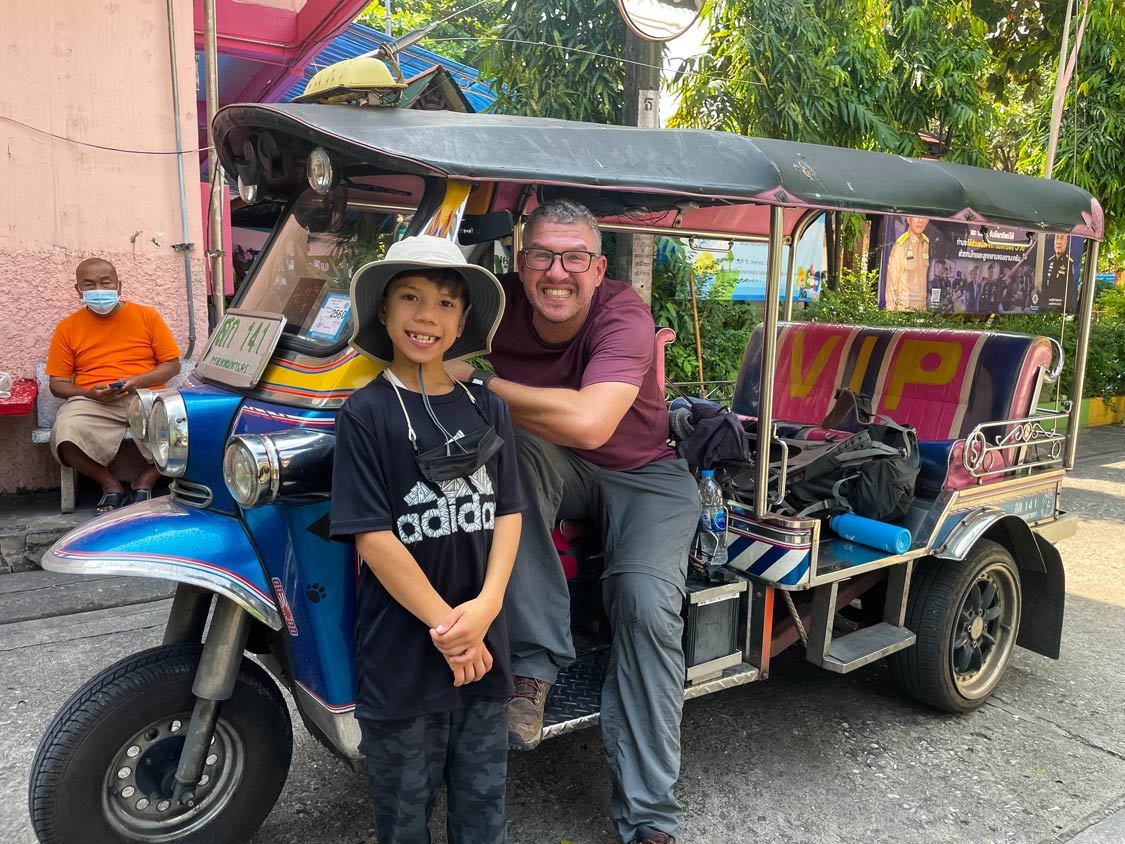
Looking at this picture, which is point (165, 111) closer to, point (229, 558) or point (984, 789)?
point (229, 558)

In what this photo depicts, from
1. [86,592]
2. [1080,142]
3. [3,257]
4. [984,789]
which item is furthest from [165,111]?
→ [1080,142]

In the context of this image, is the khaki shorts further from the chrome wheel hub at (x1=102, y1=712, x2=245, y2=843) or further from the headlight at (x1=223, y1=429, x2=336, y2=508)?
the headlight at (x1=223, y1=429, x2=336, y2=508)

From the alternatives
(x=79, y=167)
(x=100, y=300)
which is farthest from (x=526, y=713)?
(x=79, y=167)

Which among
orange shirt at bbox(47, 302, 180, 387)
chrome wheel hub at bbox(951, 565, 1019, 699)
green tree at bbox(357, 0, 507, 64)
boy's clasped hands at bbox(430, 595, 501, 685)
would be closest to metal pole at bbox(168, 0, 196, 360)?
orange shirt at bbox(47, 302, 180, 387)

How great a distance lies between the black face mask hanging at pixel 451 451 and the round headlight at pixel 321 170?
0.57m

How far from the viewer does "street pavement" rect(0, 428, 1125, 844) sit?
2.80 m

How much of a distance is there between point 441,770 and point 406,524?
0.65m

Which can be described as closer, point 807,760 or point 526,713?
point 526,713

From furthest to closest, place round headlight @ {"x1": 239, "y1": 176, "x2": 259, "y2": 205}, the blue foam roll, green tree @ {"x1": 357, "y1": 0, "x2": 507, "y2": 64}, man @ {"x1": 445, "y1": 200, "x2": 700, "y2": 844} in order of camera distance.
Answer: green tree @ {"x1": 357, "y1": 0, "x2": 507, "y2": 64} < the blue foam roll < round headlight @ {"x1": 239, "y1": 176, "x2": 259, "y2": 205} < man @ {"x1": 445, "y1": 200, "x2": 700, "y2": 844}

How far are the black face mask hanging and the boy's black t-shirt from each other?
1 cm

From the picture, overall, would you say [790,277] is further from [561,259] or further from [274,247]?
[274,247]

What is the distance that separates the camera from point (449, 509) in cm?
204

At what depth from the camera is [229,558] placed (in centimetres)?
225

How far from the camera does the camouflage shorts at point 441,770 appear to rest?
207 centimetres
